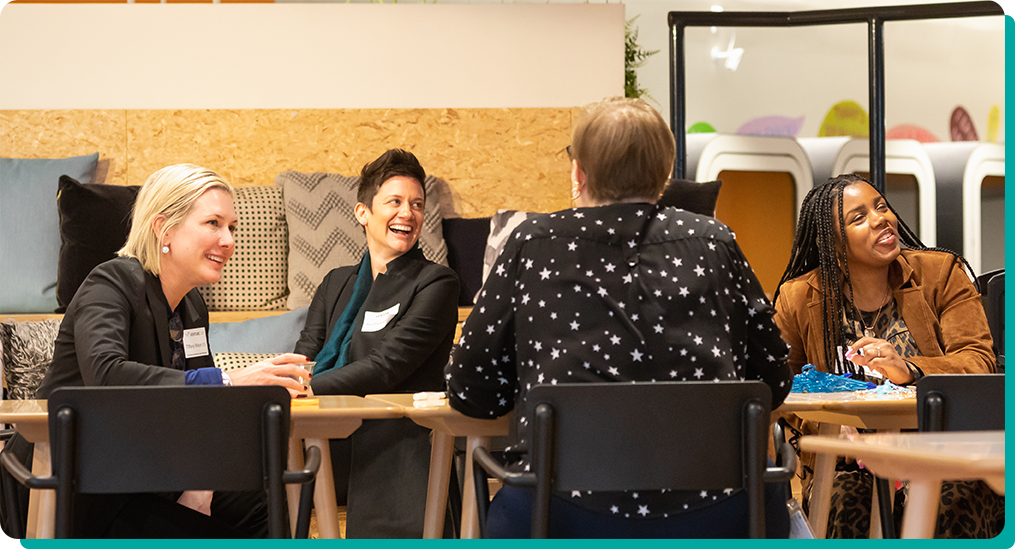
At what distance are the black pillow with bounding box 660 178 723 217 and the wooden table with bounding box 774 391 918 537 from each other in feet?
6.99

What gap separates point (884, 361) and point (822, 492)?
0.39 meters

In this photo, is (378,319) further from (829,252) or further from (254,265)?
(254,265)

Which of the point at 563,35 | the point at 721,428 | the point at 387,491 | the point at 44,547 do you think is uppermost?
the point at 563,35

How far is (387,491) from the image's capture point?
2668mm

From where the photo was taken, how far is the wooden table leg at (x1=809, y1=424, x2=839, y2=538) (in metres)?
2.28

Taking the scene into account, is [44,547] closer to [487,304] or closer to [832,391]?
[487,304]

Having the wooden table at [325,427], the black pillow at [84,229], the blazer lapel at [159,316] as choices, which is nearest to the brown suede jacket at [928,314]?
the wooden table at [325,427]

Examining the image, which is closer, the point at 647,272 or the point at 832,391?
the point at 647,272

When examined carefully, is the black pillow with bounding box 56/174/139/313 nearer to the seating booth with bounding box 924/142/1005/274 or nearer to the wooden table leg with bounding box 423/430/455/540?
the wooden table leg with bounding box 423/430/455/540

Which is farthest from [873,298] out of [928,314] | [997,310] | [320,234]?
[320,234]

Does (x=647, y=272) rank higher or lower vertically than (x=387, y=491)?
higher

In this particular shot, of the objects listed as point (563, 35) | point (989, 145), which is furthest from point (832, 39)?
point (563, 35)

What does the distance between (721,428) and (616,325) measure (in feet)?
0.80

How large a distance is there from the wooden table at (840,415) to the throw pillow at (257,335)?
2379mm
